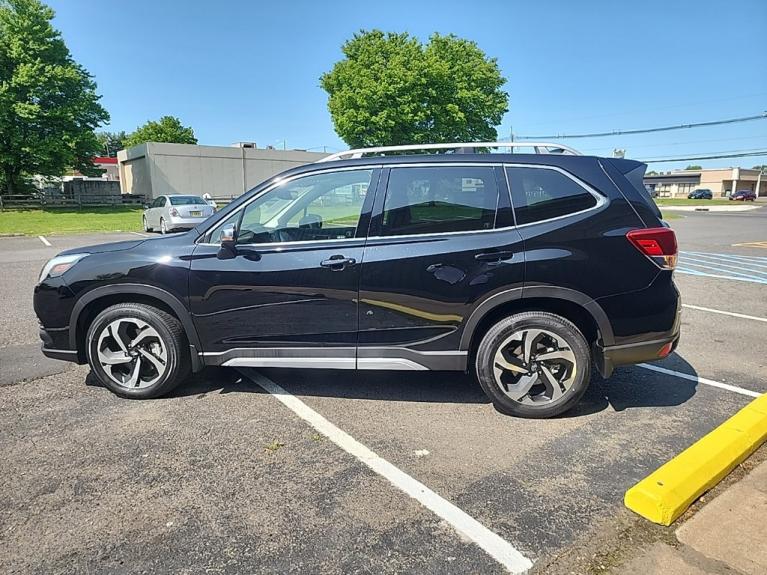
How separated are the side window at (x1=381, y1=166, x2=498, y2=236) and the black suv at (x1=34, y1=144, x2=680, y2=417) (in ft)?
0.03

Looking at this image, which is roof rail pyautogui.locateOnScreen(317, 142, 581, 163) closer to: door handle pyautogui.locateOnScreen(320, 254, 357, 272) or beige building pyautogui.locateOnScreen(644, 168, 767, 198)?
door handle pyautogui.locateOnScreen(320, 254, 357, 272)

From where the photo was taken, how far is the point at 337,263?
3674 mm

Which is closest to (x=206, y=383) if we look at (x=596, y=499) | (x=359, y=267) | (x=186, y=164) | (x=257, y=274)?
(x=257, y=274)

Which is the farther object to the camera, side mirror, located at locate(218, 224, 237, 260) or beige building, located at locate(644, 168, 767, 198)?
beige building, located at locate(644, 168, 767, 198)

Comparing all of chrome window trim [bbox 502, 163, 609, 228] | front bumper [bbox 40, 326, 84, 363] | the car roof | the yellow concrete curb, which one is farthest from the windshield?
the yellow concrete curb

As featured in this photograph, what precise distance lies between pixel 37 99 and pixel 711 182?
98.6 meters

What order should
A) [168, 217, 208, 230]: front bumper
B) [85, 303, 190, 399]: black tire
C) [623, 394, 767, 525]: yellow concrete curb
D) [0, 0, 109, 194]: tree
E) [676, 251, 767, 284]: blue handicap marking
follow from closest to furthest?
[623, 394, 767, 525]: yellow concrete curb < [85, 303, 190, 399]: black tire < [676, 251, 767, 284]: blue handicap marking < [168, 217, 208, 230]: front bumper < [0, 0, 109, 194]: tree

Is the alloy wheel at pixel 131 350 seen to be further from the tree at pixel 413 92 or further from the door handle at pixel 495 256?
the tree at pixel 413 92

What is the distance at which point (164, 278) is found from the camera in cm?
386

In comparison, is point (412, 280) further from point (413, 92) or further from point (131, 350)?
point (413, 92)

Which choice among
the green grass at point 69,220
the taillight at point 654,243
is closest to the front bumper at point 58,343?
the taillight at point 654,243

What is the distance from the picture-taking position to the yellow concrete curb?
2.60 meters

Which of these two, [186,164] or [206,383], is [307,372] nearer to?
[206,383]

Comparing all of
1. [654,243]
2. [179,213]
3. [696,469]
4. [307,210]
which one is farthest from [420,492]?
[179,213]
